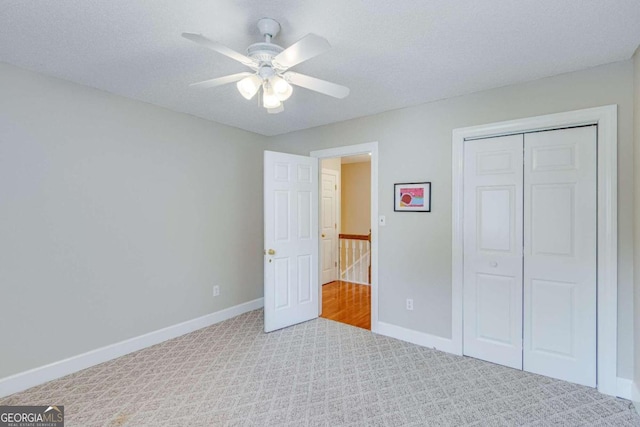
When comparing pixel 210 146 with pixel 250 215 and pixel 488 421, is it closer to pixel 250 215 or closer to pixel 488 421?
pixel 250 215

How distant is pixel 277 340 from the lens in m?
3.17

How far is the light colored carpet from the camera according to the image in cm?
200

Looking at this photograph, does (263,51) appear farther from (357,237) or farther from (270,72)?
(357,237)

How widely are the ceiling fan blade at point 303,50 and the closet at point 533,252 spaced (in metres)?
1.95

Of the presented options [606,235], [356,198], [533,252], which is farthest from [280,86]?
[356,198]

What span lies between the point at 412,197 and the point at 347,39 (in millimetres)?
1715

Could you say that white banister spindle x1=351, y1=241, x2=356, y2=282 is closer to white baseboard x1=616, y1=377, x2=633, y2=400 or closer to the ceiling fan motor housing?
white baseboard x1=616, y1=377, x2=633, y2=400

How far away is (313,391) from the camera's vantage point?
2291 mm

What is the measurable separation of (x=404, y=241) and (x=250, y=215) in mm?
2060

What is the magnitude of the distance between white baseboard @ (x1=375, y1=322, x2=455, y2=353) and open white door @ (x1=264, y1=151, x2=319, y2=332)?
3.07ft

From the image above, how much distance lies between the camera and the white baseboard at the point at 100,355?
7.42 feet

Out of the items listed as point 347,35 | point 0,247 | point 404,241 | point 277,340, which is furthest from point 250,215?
point 347,35

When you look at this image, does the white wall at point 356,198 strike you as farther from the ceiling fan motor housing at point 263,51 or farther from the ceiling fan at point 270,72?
the ceiling fan motor housing at point 263,51

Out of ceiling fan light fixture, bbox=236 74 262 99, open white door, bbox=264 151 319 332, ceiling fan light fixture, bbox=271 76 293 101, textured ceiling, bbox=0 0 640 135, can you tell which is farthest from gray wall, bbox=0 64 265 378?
ceiling fan light fixture, bbox=271 76 293 101
